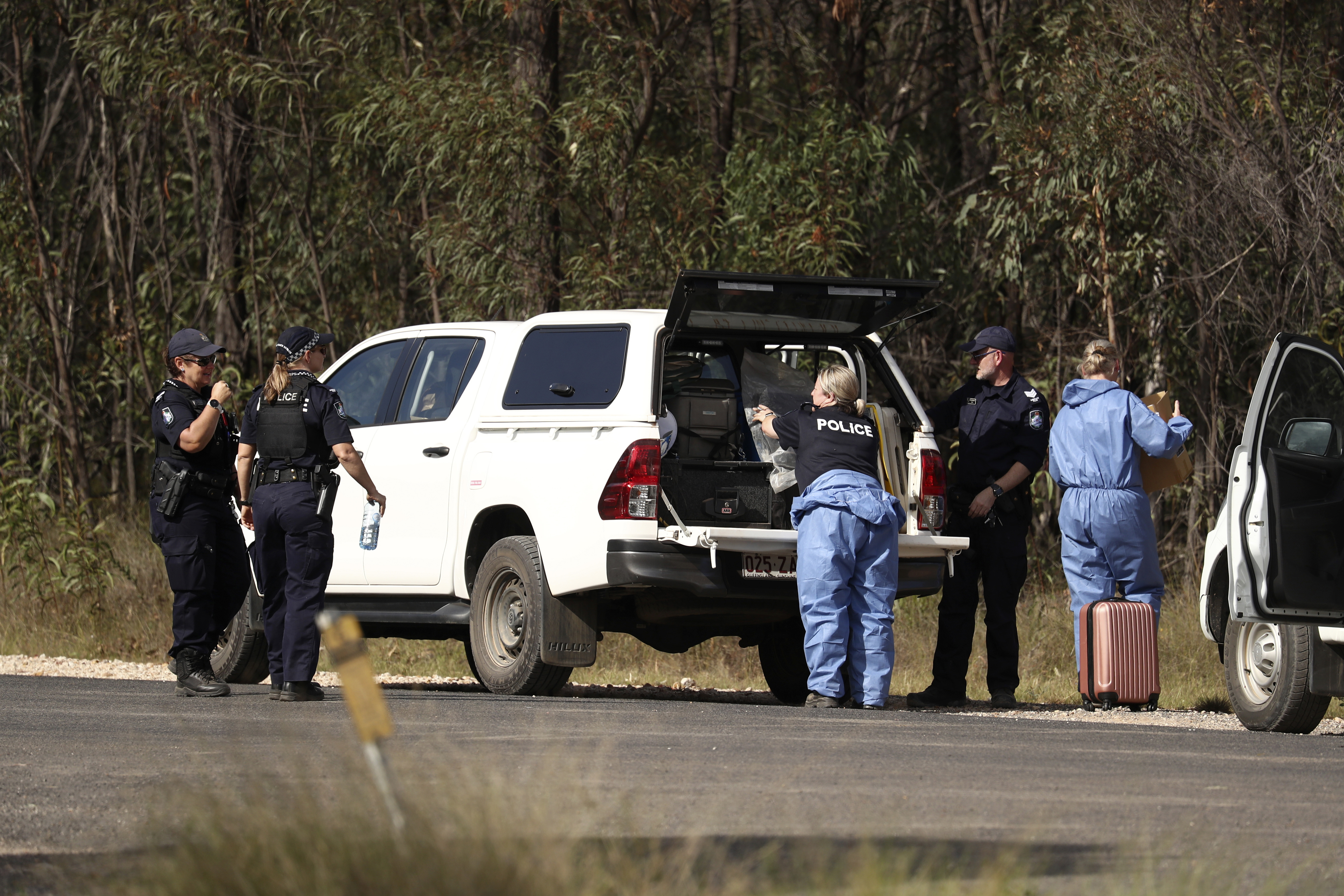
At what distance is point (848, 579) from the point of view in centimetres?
907

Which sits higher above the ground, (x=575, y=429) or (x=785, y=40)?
(x=785, y=40)

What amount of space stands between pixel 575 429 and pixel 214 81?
9.33 meters

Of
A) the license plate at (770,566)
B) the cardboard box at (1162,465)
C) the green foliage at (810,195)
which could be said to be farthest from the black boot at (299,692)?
the green foliage at (810,195)

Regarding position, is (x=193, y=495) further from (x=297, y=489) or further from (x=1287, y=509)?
(x=1287, y=509)

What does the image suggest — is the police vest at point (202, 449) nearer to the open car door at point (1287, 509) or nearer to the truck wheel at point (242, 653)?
the truck wheel at point (242, 653)

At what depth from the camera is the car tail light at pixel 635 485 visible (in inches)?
353

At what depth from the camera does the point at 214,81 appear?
17203 mm

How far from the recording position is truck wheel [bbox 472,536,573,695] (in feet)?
30.8

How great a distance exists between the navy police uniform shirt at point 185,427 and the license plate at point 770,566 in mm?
2680

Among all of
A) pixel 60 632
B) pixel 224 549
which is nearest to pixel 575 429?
pixel 224 549

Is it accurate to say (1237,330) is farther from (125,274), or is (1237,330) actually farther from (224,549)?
(125,274)

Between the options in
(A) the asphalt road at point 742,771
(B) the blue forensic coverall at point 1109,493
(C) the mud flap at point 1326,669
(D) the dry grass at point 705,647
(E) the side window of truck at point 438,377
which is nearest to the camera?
(A) the asphalt road at point 742,771

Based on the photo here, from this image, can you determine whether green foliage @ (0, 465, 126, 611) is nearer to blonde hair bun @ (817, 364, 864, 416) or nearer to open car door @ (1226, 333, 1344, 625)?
blonde hair bun @ (817, 364, 864, 416)

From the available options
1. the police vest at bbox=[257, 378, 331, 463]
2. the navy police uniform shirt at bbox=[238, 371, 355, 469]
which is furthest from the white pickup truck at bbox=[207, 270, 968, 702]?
the police vest at bbox=[257, 378, 331, 463]
